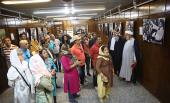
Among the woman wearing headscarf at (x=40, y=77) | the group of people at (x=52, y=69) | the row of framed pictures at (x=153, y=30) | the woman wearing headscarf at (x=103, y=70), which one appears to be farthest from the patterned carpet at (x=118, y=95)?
the woman wearing headscarf at (x=40, y=77)

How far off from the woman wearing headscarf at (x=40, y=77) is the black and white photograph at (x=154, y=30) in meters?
2.49

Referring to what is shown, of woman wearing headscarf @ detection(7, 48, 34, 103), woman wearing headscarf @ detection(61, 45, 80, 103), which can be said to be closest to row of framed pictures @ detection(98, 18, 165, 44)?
woman wearing headscarf @ detection(61, 45, 80, 103)

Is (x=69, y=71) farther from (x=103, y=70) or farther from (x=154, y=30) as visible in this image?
(x=154, y=30)

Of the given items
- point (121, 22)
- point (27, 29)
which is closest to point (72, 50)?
point (121, 22)

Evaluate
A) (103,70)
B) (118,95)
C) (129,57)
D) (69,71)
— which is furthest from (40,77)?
(129,57)

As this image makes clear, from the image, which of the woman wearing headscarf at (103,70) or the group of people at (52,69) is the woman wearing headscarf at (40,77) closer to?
the group of people at (52,69)

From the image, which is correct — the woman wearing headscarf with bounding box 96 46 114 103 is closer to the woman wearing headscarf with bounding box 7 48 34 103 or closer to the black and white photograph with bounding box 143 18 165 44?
the black and white photograph with bounding box 143 18 165 44

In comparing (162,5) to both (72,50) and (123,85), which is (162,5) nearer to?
(72,50)

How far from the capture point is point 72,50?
531 cm

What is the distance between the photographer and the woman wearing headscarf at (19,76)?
4020 millimetres

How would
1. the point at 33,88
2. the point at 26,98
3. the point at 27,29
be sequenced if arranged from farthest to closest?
the point at 27,29
the point at 26,98
the point at 33,88

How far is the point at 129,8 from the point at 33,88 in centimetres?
448

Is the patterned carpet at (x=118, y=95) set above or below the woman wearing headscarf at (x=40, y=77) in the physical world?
below

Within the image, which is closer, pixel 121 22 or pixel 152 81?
pixel 152 81
